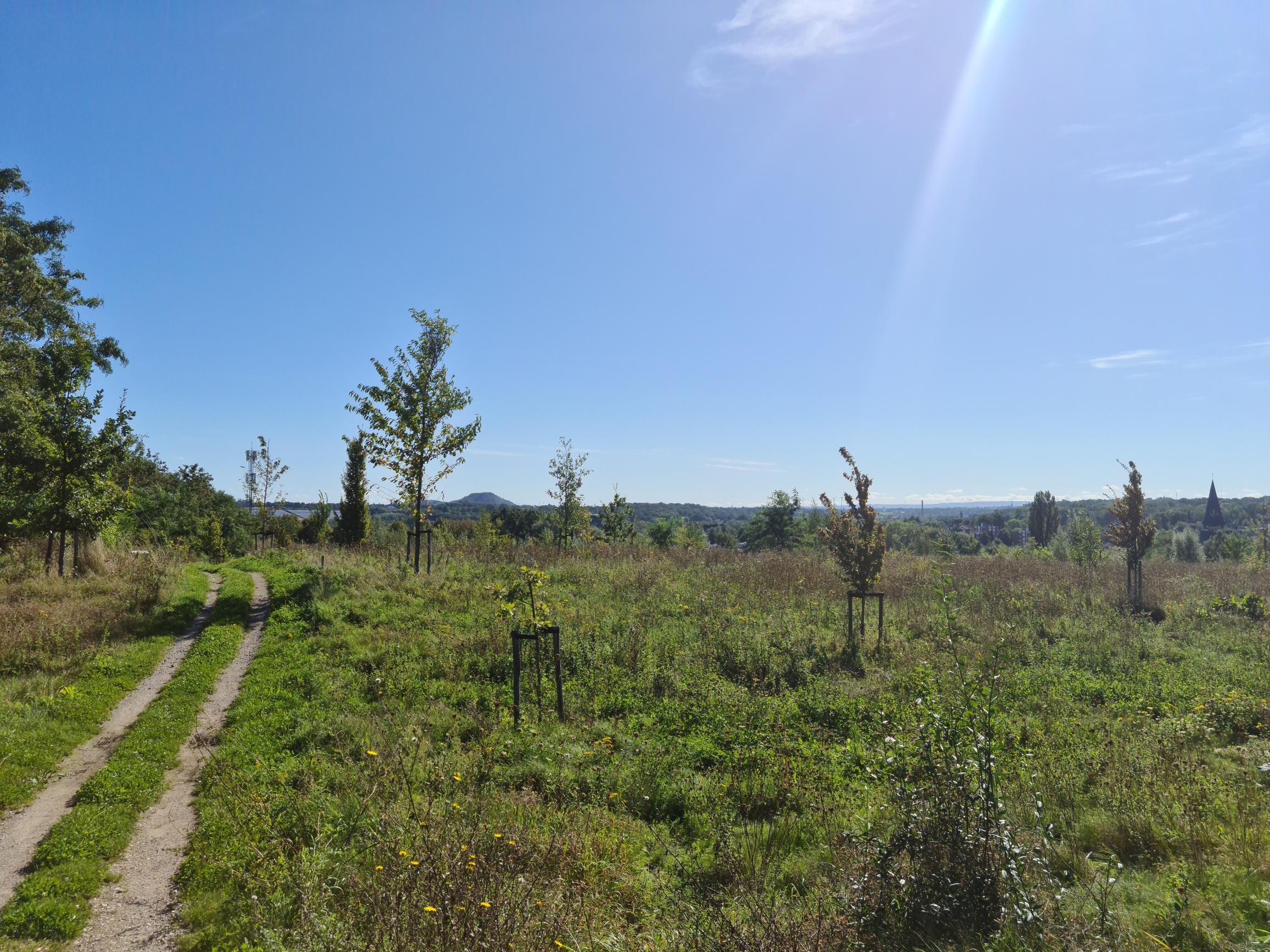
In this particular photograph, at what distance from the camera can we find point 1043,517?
8100 centimetres

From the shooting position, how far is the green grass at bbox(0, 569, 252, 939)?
4383 millimetres

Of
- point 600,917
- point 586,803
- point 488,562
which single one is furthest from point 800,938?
point 488,562

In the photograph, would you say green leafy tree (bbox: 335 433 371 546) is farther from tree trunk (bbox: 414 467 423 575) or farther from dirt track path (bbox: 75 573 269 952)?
dirt track path (bbox: 75 573 269 952)

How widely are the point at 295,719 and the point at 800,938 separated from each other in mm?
6868

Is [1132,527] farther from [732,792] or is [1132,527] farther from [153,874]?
[153,874]

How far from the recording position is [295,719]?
305 inches

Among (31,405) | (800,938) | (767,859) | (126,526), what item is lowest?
(767,859)

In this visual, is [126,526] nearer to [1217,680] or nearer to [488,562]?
[488,562]

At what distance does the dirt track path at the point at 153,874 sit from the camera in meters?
4.29

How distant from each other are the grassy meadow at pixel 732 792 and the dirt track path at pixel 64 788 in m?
1.26

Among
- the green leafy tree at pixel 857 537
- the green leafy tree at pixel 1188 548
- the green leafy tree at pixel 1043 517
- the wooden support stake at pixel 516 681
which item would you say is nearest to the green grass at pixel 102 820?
the wooden support stake at pixel 516 681

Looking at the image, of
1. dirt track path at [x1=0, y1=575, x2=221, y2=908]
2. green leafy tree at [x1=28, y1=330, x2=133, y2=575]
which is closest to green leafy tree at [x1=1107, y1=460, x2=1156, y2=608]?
dirt track path at [x1=0, y1=575, x2=221, y2=908]

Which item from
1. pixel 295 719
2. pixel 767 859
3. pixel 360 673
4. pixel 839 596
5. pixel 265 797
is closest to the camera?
pixel 767 859

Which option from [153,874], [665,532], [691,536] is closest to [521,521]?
[665,532]
